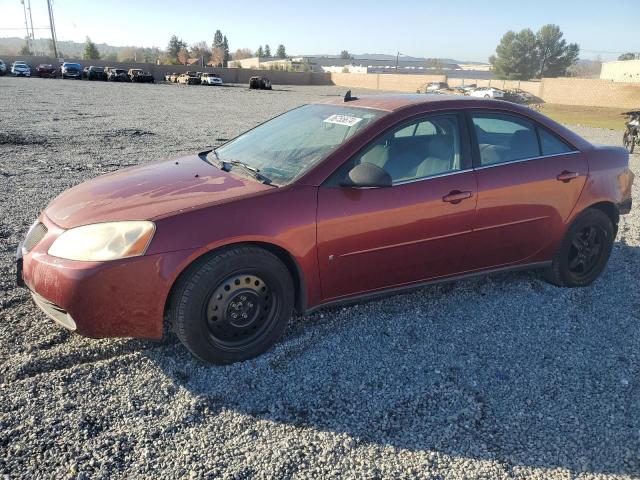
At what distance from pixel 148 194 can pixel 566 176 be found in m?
3.18

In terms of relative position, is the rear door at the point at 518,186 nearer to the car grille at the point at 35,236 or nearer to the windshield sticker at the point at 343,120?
the windshield sticker at the point at 343,120

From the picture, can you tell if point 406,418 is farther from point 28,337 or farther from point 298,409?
point 28,337

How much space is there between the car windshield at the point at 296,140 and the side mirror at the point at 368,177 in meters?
0.28

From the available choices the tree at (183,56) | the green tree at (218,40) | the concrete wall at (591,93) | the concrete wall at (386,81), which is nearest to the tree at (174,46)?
the tree at (183,56)

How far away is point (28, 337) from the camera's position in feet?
10.9

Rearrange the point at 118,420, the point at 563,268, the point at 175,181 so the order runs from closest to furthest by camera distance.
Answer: the point at 118,420 < the point at 175,181 < the point at 563,268

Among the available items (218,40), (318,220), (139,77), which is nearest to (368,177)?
(318,220)

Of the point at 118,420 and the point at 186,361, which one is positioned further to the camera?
the point at 186,361

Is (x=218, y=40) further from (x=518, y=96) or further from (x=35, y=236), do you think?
(x=35, y=236)

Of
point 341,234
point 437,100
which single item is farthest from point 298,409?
point 437,100

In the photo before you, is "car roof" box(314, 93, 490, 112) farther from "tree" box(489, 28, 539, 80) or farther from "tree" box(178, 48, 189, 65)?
"tree" box(178, 48, 189, 65)

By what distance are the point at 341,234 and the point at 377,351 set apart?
0.81m

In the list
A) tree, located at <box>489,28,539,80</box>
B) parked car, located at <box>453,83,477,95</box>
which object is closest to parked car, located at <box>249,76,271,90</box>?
parked car, located at <box>453,83,477,95</box>

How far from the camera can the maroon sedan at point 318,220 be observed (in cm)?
284
